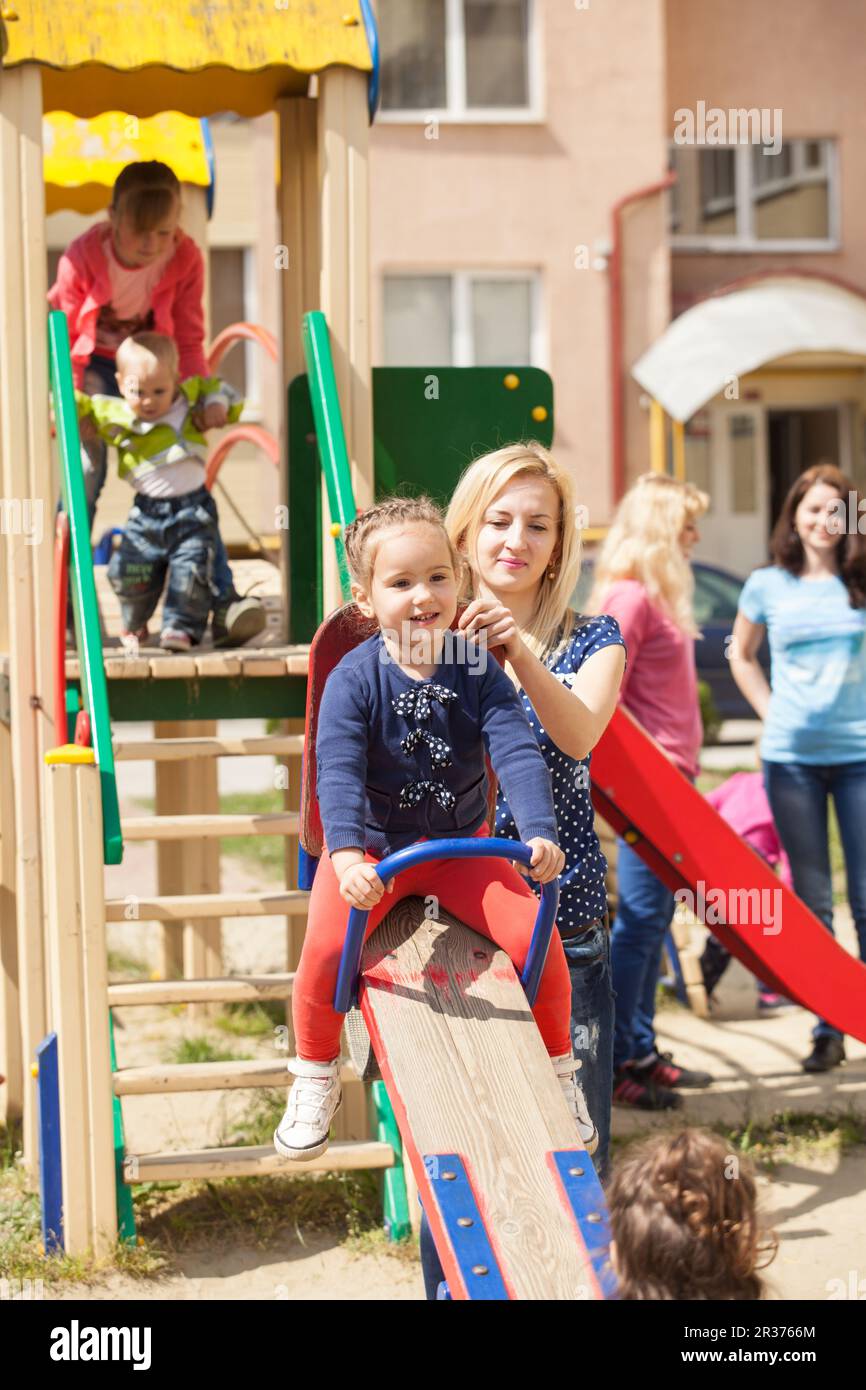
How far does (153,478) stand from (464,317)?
1391cm

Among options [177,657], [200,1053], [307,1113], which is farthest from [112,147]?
[307,1113]

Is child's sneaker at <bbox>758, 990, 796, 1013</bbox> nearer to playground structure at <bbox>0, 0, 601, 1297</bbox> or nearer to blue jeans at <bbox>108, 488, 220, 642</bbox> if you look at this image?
playground structure at <bbox>0, 0, 601, 1297</bbox>

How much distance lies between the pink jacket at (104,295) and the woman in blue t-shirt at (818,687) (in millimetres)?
2224

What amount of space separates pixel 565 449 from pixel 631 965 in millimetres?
13422

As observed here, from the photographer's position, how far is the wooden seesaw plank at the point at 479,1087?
8.09 ft

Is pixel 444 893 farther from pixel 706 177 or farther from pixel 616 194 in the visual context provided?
pixel 706 177

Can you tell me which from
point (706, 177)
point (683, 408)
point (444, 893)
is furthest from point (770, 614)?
point (706, 177)

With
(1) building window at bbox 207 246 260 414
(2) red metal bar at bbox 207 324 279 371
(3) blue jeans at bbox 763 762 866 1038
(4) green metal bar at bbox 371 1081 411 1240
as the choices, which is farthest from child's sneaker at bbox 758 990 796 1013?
(1) building window at bbox 207 246 260 414

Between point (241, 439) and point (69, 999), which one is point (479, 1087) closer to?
point (69, 999)

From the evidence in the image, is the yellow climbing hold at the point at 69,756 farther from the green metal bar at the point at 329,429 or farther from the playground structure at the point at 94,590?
the green metal bar at the point at 329,429

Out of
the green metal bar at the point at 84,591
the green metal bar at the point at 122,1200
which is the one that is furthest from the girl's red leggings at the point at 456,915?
the green metal bar at the point at 122,1200
